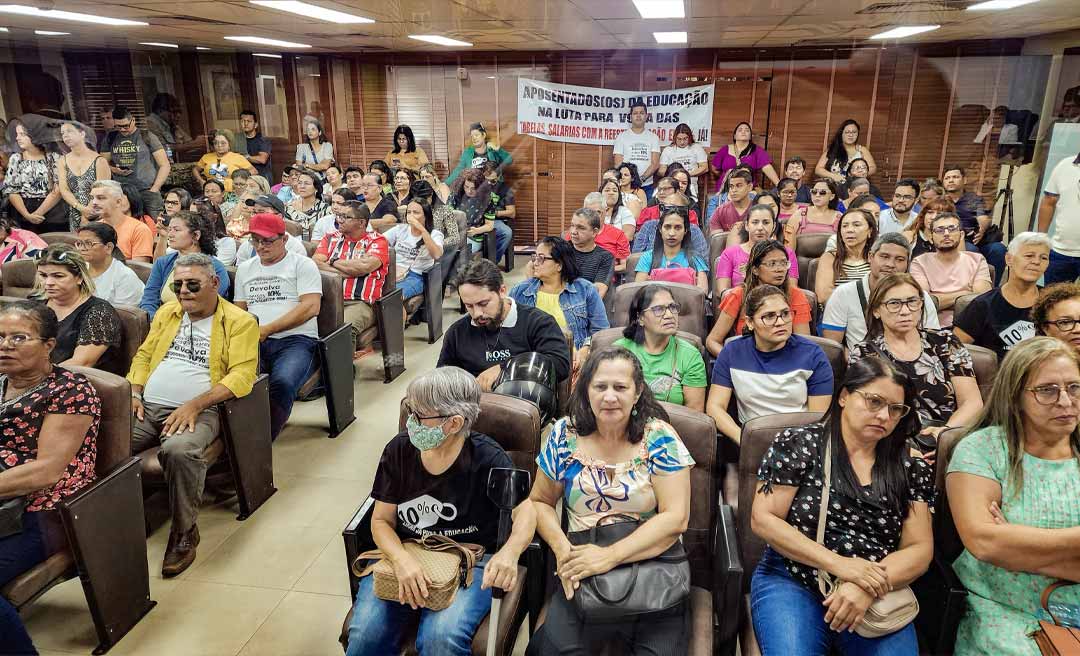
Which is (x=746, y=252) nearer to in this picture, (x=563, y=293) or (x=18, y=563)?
(x=563, y=293)

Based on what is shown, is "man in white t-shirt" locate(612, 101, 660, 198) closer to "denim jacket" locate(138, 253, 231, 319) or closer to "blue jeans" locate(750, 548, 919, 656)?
"denim jacket" locate(138, 253, 231, 319)

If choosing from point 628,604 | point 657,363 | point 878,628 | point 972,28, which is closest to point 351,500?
point 657,363

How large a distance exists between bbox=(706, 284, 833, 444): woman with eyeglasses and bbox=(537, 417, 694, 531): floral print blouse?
2.44 ft

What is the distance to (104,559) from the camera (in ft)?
7.64

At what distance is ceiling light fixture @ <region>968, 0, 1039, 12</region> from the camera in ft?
13.7

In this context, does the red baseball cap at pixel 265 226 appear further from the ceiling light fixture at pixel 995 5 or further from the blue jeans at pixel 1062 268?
the blue jeans at pixel 1062 268

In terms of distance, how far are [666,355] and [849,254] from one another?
185 centimetres

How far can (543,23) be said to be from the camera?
16.8ft

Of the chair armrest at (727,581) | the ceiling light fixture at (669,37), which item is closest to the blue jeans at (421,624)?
the chair armrest at (727,581)

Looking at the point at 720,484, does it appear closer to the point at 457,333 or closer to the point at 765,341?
the point at 765,341

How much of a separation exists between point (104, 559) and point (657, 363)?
2.20m

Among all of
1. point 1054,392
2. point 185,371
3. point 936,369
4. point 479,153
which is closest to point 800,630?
point 1054,392

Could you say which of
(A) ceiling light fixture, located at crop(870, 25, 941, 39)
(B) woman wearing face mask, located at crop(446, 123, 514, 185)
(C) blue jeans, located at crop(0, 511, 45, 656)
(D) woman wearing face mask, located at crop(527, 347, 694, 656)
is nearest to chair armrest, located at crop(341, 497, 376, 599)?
(D) woman wearing face mask, located at crop(527, 347, 694, 656)

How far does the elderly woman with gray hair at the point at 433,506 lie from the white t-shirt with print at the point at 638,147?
7.03 metres
